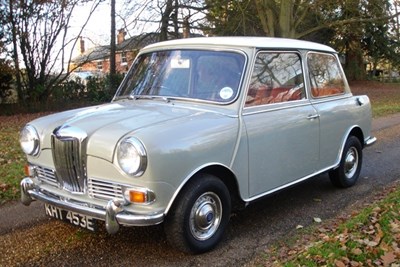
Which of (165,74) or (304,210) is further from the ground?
(165,74)

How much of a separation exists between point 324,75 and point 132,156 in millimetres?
3213

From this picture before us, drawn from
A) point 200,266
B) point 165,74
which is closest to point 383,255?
Answer: point 200,266

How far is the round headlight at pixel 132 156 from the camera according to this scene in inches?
138

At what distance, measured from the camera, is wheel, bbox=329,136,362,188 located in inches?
237

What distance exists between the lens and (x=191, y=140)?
12.4 ft

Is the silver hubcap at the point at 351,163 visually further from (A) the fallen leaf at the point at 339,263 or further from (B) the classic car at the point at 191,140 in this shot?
(A) the fallen leaf at the point at 339,263

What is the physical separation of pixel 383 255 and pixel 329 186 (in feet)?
8.96

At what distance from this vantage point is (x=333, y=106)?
5.70 metres

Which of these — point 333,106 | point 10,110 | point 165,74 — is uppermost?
point 165,74

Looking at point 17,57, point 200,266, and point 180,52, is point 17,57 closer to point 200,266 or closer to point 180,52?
point 180,52

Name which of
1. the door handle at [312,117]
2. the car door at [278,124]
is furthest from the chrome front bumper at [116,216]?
the door handle at [312,117]

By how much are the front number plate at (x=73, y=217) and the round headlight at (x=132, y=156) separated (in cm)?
57

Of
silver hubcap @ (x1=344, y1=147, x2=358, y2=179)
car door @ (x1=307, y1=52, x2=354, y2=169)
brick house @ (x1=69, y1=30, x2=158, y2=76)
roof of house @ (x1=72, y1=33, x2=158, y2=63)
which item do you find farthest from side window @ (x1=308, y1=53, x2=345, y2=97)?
roof of house @ (x1=72, y1=33, x2=158, y2=63)

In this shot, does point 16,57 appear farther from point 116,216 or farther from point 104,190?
point 116,216
